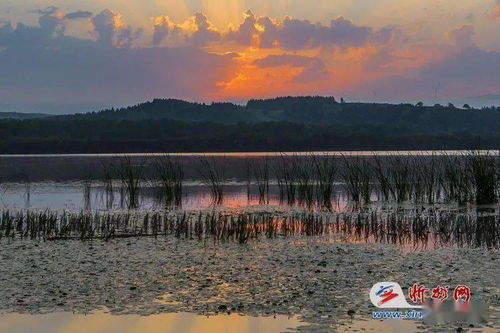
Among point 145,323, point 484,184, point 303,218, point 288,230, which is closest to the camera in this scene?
point 145,323

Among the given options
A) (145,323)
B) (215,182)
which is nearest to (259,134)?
(215,182)

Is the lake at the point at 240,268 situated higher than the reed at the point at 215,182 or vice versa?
the reed at the point at 215,182

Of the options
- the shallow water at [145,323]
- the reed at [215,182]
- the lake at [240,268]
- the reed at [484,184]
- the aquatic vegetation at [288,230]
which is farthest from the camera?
the reed at [215,182]

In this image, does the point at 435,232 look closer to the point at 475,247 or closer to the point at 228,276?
the point at 475,247

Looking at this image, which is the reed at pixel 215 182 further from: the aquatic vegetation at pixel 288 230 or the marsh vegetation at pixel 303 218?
the aquatic vegetation at pixel 288 230

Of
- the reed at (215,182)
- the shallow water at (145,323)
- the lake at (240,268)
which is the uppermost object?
the reed at (215,182)

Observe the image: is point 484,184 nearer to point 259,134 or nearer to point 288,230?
point 288,230

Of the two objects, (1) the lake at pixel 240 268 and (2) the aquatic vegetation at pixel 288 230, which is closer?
(1) the lake at pixel 240 268

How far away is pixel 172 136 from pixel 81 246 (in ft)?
278

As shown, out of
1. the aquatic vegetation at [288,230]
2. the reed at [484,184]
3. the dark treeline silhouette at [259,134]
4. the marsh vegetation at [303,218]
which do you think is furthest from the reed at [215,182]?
the dark treeline silhouette at [259,134]

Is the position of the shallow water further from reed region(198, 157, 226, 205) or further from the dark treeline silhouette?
the dark treeline silhouette

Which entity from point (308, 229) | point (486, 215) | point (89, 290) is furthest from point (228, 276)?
point (486, 215)

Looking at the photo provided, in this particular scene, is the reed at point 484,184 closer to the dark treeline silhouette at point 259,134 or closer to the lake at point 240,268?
the lake at point 240,268

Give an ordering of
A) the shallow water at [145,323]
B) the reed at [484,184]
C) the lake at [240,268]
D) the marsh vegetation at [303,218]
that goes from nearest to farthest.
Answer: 1. the shallow water at [145,323]
2. the lake at [240,268]
3. the marsh vegetation at [303,218]
4. the reed at [484,184]
